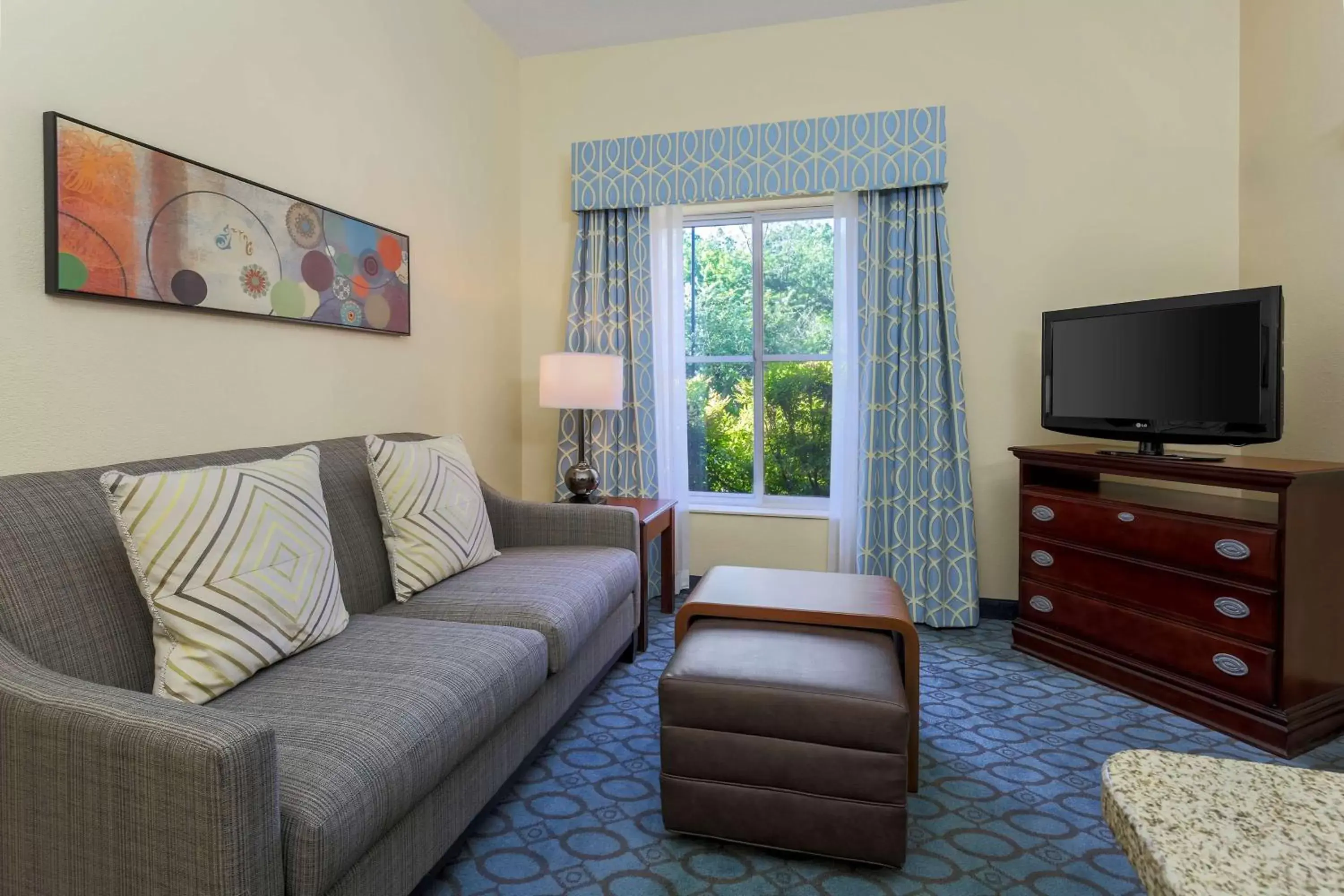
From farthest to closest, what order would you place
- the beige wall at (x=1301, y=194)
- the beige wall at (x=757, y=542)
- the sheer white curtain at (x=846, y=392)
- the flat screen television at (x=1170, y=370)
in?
the beige wall at (x=757, y=542) → the sheer white curtain at (x=846, y=392) → the beige wall at (x=1301, y=194) → the flat screen television at (x=1170, y=370)

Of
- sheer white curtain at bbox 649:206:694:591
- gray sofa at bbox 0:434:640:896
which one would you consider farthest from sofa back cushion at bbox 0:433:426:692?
sheer white curtain at bbox 649:206:694:591

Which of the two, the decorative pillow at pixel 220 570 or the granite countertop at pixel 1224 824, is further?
the decorative pillow at pixel 220 570

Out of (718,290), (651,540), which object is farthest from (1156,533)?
(718,290)

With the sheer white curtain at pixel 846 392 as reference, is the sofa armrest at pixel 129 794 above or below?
below

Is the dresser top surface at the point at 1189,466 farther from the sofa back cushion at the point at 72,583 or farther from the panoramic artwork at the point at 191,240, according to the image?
the sofa back cushion at the point at 72,583

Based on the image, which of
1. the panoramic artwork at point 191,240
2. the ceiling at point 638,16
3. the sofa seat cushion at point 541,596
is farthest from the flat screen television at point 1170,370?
the panoramic artwork at point 191,240

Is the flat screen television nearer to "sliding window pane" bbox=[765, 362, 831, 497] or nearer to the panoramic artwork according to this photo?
"sliding window pane" bbox=[765, 362, 831, 497]

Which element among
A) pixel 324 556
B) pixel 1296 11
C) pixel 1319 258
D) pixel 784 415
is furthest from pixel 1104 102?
pixel 324 556

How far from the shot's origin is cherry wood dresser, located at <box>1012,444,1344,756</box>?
2.12 m

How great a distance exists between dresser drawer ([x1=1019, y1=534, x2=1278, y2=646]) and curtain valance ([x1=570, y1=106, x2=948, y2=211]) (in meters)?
1.77

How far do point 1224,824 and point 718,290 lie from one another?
3579 millimetres

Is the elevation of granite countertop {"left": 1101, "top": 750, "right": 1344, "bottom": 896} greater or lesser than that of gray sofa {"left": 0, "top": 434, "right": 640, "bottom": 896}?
greater

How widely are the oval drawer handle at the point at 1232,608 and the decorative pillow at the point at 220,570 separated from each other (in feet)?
8.94

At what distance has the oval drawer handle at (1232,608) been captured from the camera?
219 centimetres
